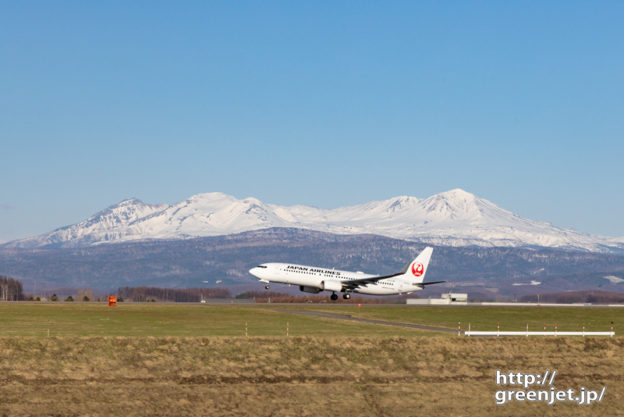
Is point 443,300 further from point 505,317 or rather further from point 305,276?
point 505,317

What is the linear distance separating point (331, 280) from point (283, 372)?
7469 cm

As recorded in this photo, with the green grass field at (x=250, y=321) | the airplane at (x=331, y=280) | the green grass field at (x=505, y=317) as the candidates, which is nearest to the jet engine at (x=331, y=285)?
the airplane at (x=331, y=280)

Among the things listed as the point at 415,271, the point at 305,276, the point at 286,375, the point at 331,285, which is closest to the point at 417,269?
the point at 415,271

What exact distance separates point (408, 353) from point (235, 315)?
39.5m

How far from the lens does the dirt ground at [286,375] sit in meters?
50.5

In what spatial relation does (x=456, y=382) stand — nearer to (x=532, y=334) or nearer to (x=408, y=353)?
(x=408, y=353)

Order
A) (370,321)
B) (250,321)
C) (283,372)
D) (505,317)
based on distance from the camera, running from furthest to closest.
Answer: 1. (505,317)
2. (370,321)
3. (250,321)
4. (283,372)

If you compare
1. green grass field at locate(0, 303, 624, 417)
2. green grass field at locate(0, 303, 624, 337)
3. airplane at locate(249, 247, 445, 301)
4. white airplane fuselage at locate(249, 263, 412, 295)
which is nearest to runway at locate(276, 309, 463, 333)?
green grass field at locate(0, 303, 624, 337)

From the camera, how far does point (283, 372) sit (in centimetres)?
5672

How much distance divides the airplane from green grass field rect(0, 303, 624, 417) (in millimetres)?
53958

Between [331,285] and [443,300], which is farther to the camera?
[443,300]

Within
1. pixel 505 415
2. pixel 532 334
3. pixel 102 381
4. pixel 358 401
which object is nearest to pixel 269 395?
pixel 358 401

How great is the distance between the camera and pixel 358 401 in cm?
5247

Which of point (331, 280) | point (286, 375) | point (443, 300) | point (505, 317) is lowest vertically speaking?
point (286, 375)
